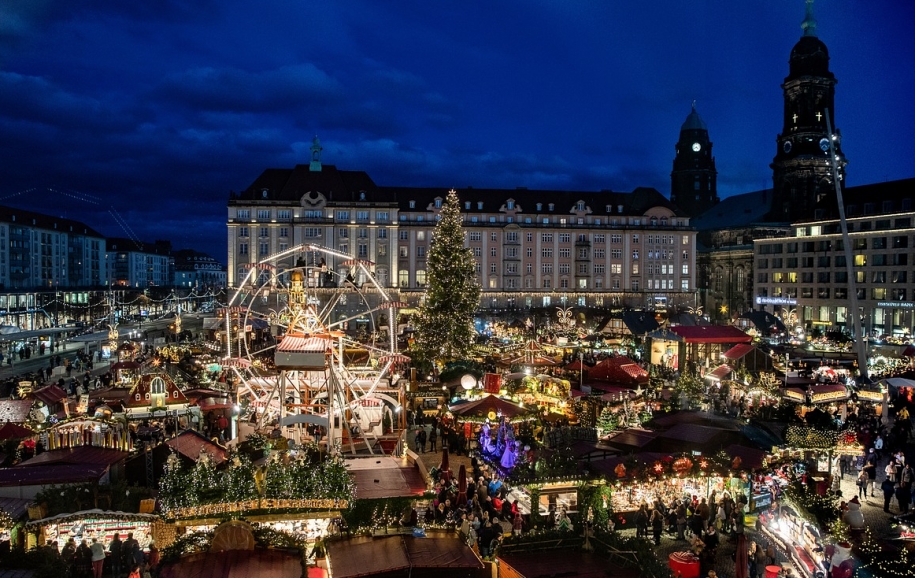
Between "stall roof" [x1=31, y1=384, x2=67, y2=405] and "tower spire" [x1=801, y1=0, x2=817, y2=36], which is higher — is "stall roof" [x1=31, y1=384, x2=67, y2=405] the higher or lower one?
the lower one

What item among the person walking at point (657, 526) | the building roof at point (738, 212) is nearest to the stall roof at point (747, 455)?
the person walking at point (657, 526)

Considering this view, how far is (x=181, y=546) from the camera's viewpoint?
31.5 ft

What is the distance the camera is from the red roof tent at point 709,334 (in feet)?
124

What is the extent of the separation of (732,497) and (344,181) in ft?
219

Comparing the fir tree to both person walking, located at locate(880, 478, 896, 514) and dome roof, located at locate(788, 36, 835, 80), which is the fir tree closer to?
person walking, located at locate(880, 478, 896, 514)

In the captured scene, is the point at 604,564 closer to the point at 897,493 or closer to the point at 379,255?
the point at 897,493

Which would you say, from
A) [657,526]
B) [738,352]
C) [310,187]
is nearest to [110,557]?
[657,526]

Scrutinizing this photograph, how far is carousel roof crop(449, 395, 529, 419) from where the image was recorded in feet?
73.0

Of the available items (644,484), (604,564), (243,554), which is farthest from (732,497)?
(243,554)

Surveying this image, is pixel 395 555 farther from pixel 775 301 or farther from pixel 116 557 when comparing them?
pixel 775 301

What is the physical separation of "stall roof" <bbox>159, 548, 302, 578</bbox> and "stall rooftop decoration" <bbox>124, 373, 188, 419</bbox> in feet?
51.3

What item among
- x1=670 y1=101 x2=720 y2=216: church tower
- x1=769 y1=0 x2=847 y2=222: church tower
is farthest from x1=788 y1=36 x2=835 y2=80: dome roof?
x1=670 y1=101 x2=720 y2=216: church tower

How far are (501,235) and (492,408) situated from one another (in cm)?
5929

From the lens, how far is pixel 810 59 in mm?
81062
